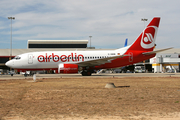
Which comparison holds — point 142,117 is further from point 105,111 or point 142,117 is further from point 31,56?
point 31,56

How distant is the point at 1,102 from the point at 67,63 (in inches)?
895

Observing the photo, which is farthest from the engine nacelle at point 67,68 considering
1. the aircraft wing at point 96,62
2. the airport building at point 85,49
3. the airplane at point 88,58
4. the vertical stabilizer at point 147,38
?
the airport building at point 85,49

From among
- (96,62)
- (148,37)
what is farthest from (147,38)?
(96,62)

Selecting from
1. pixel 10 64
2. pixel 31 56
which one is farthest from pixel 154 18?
pixel 10 64

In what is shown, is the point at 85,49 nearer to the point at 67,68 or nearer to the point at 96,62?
the point at 96,62

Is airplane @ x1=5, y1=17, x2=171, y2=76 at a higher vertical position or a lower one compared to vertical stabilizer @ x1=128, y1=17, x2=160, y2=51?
lower

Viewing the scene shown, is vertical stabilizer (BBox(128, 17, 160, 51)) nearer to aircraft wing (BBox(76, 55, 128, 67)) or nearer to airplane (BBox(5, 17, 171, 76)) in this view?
airplane (BBox(5, 17, 171, 76))

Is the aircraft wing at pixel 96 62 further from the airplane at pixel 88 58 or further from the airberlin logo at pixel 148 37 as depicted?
the airberlin logo at pixel 148 37

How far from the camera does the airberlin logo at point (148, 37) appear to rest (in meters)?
33.2

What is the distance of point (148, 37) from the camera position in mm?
33250

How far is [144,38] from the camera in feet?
109

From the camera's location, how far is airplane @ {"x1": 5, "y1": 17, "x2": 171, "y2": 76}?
31.7 metres

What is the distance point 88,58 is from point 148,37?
10381mm

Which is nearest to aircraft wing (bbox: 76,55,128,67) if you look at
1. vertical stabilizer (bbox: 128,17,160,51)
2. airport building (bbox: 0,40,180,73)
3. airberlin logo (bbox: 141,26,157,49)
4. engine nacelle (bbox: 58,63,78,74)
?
engine nacelle (bbox: 58,63,78,74)
